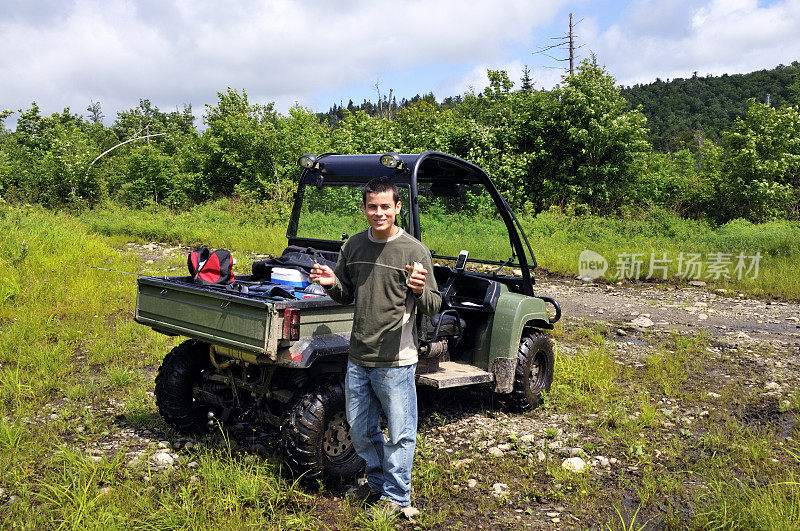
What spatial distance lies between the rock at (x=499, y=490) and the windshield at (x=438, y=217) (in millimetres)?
1908

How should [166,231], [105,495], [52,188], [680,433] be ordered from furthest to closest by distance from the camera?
[52,188]
[166,231]
[680,433]
[105,495]

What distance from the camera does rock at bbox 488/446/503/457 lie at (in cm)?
427

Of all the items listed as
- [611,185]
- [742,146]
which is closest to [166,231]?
[611,185]

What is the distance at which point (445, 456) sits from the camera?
4.26 m

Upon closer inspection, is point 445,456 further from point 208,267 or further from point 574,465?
point 208,267

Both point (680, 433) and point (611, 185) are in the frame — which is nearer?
point (680, 433)

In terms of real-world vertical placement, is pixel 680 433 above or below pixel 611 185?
below

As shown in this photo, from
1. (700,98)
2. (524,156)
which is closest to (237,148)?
(524,156)

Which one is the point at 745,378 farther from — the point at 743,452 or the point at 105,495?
the point at 105,495

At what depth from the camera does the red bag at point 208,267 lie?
4.04 metres

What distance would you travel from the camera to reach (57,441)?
4188mm

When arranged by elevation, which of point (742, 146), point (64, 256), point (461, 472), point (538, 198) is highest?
point (742, 146)

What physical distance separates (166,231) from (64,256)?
9.47 metres

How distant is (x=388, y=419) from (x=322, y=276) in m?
0.87
